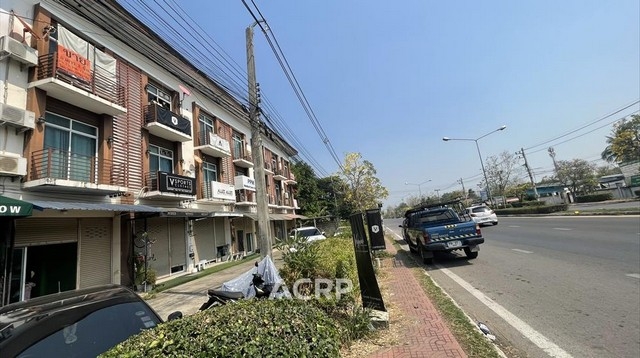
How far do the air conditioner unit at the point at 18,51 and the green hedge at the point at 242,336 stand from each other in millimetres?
11913

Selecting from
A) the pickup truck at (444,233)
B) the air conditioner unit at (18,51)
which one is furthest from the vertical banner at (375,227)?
the air conditioner unit at (18,51)

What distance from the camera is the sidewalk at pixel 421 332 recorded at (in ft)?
13.4

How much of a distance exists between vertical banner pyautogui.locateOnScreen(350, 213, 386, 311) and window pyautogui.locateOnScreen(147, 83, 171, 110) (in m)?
14.4

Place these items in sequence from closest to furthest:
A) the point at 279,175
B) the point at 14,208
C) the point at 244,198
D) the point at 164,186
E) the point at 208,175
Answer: the point at 14,208 → the point at 164,186 → the point at 208,175 → the point at 244,198 → the point at 279,175

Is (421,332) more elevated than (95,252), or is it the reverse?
(95,252)

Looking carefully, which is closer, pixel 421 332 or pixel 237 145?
pixel 421 332

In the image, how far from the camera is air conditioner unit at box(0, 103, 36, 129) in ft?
30.6

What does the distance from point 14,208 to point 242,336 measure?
29.1 ft

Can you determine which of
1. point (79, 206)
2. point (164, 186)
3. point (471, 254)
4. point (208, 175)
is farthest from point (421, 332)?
point (208, 175)

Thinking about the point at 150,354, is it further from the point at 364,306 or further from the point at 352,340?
the point at 364,306

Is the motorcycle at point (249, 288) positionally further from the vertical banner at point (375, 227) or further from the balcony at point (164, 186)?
the balcony at point (164, 186)

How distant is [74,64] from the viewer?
1120cm

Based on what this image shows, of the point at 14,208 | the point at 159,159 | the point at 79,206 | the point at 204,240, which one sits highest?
the point at 159,159

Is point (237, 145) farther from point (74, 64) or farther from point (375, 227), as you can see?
point (375, 227)
